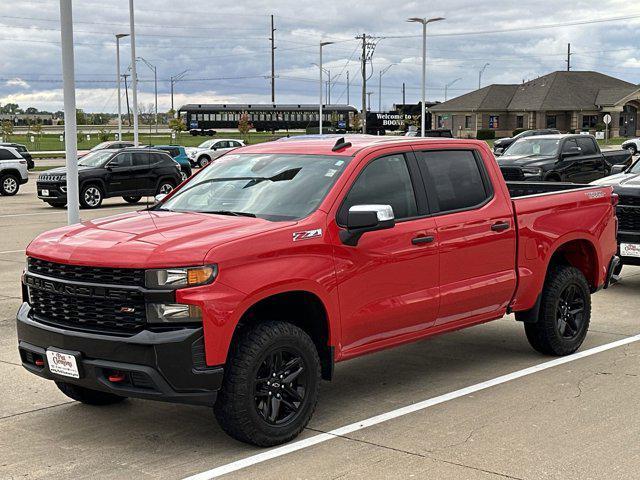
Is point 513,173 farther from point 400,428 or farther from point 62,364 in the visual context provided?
point 62,364

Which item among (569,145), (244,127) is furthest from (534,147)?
(244,127)

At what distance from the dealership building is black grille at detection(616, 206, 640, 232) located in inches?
3025

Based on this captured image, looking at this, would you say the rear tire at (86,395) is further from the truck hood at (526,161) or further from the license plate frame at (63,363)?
the truck hood at (526,161)

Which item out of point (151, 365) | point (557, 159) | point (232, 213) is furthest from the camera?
point (557, 159)

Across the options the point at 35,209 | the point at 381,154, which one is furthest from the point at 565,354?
the point at 35,209

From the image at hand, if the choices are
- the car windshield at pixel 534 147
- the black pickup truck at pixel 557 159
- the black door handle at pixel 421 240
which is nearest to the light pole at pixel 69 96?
the black door handle at pixel 421 240

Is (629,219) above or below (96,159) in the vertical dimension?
below

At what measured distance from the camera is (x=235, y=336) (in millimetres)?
5180

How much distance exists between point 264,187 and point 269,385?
1.48 meters

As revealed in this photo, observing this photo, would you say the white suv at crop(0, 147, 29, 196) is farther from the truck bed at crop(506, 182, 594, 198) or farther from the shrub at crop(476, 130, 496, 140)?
the shrub at crop(476, 130, 496, 140)

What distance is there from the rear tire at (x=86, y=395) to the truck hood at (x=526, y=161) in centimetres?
1699

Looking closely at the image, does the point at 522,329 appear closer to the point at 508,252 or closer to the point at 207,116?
the point at 508,252

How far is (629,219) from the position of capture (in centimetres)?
1059

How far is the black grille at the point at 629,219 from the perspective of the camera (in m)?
10.5
